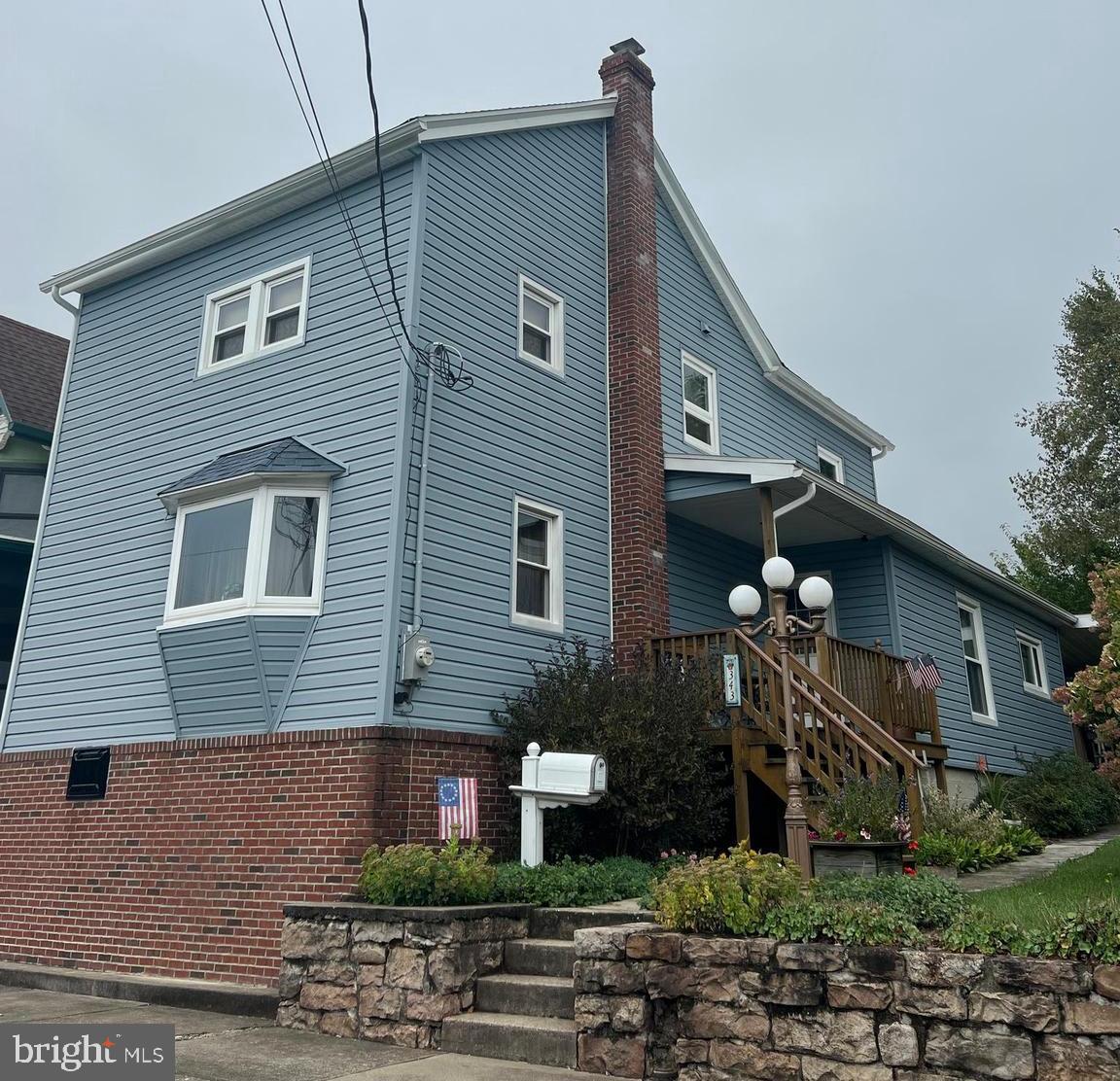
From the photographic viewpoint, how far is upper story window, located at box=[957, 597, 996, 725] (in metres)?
17.0

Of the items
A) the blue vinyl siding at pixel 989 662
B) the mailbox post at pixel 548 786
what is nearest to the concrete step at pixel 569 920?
the mailbox post at pixel 548 786

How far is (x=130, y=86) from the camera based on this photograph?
11984 mm

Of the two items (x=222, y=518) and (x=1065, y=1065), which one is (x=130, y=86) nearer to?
(x=222, y=518)

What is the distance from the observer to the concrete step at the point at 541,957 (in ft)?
24.3

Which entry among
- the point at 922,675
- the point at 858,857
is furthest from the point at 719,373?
the point at 858,857

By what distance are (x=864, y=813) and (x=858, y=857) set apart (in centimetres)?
67

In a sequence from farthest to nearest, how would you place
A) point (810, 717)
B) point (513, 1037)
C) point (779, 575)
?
point (810, 717), point (779, 575), point (513, 1037)

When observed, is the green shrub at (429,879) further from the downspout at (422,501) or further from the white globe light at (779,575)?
the white globe light at (779,575)

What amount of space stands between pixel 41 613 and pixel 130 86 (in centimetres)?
631

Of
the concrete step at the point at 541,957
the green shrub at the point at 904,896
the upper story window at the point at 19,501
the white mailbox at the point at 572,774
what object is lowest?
the concrete step at the point at 541,957

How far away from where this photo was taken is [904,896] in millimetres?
6043

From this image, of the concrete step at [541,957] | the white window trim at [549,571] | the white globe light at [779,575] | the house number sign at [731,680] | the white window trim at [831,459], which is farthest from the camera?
the white window trim at [831,459]

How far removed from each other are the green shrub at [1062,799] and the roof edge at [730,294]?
7.14 meters

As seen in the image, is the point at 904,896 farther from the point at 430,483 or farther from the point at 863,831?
the point at 430,483
